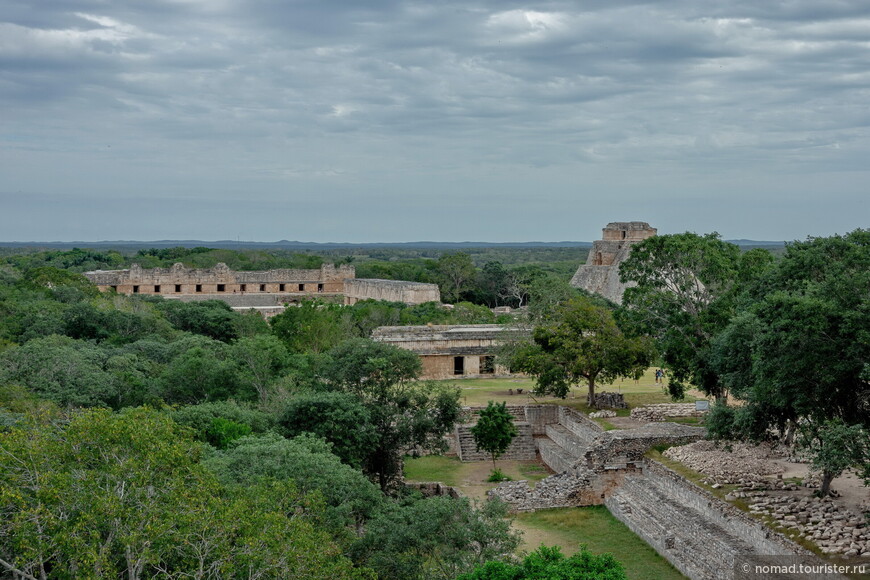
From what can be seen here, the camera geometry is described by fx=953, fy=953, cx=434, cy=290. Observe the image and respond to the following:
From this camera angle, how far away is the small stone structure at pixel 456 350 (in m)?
27.8

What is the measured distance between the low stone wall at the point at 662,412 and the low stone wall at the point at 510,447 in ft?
8.25

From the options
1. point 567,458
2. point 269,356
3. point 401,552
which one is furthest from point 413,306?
point 401,552

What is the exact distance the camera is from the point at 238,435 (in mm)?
16578

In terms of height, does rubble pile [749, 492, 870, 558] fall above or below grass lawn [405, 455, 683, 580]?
above

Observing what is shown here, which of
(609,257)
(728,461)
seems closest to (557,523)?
(728,461)

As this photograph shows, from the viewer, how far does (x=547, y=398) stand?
23922mm

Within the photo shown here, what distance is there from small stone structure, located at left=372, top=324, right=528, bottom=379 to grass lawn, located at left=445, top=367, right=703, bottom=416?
0.77 m

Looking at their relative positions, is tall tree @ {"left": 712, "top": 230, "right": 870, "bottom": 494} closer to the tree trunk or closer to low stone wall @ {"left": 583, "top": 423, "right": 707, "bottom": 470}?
the tree trunk

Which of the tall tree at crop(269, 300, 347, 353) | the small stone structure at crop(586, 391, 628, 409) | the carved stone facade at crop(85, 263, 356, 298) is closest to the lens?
the small stone structure at crop(586, 391, 628, 409)

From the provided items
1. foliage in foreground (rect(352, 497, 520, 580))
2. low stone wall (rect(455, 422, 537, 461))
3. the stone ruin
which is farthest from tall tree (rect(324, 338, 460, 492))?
foliage in foreground (rect(352, 497, 520, 580))

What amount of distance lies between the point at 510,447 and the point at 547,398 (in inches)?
119

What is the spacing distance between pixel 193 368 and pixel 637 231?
3032 centimetres

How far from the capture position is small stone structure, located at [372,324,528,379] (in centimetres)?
2778

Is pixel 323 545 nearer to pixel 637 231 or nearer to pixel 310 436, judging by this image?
pixel 310 436
